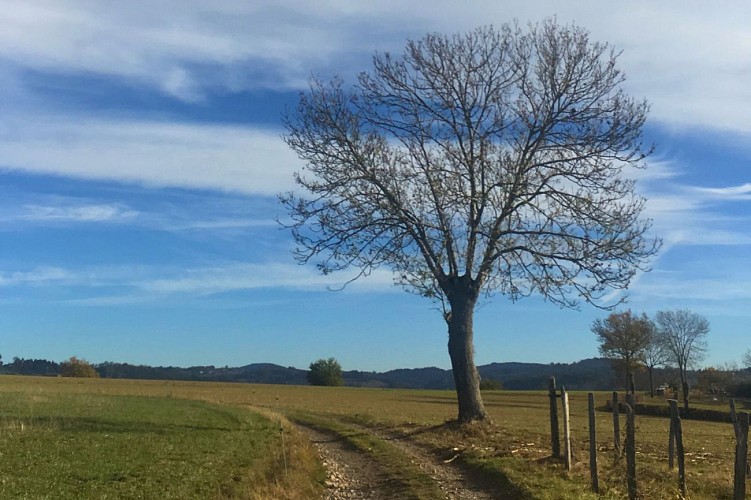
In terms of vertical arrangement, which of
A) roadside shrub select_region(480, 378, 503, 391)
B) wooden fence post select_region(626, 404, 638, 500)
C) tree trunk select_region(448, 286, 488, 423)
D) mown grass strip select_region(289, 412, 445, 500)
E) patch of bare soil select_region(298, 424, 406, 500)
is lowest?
roadside shrub select_region(480, 378, 503, 391)

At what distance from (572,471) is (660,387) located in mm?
110718

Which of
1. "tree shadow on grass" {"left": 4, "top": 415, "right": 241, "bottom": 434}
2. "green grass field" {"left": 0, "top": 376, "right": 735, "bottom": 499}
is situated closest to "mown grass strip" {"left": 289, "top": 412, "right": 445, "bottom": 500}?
"green grass field" {"left": 0, "top": 376, "right": 735, "bottom": 499}

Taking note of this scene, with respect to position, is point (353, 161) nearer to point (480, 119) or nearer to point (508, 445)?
point (480, 119)

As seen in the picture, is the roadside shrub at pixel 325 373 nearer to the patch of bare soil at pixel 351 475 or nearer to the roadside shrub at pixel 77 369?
the roadside shrub at pixel 77 369

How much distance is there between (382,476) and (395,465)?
130 centimetres

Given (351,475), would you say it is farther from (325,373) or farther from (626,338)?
(325,373)

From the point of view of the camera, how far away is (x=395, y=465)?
1873cm

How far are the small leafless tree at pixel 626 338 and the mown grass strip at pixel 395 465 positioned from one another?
247 feet

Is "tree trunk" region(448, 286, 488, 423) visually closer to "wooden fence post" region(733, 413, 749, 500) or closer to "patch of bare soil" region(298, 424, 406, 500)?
"patch of bare soil" region(298, 424, 406, 500)

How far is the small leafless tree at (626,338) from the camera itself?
97438 mm

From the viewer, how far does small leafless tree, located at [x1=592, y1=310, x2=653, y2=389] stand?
97438 mm

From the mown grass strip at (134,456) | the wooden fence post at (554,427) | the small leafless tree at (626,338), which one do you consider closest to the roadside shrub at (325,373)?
Answer: the small leafless tree at (626,338)

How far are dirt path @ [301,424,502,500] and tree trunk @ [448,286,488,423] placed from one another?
295 cm

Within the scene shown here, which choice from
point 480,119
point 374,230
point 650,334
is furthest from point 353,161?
point 650,334
